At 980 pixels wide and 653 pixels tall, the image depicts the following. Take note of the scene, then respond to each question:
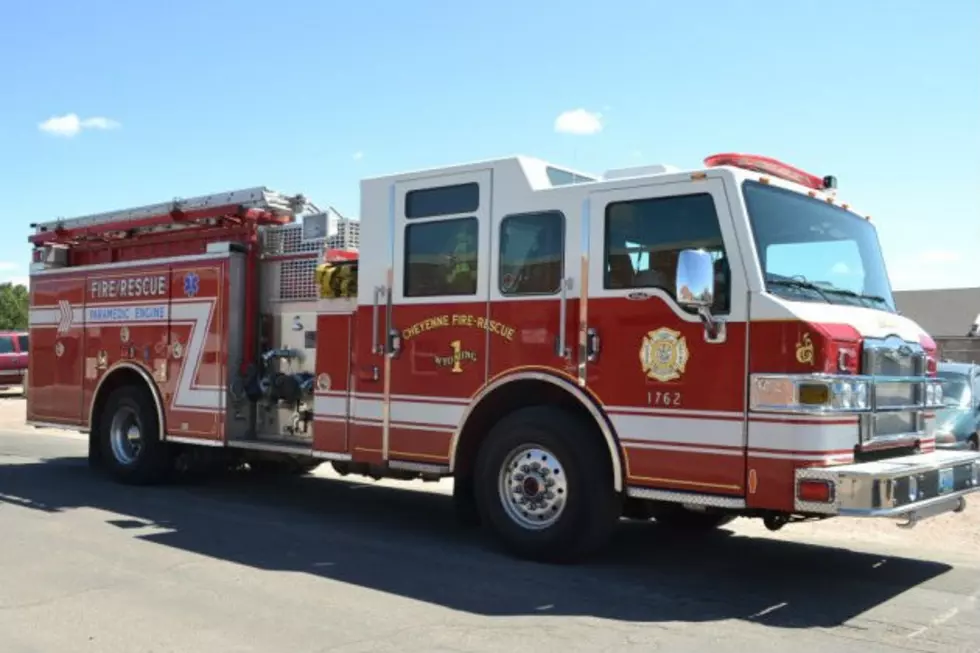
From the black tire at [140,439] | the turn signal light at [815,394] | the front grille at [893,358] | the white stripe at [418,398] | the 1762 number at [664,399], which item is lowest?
the black tire at [140,439]

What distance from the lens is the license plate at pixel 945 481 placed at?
245 inches

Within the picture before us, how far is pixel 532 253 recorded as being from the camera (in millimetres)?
7141

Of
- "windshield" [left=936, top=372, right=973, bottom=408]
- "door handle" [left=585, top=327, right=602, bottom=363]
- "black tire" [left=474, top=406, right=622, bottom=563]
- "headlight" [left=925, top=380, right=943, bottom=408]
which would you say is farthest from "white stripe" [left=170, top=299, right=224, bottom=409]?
"windshield" [left=936, top=372, right=973, bottom=408]

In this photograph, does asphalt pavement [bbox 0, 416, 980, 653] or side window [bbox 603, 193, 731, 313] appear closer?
asphalt pavement [bbox 0, 416, 980, 653]

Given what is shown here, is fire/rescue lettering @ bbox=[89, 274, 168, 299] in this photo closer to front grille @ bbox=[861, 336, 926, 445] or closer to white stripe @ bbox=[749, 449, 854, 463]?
white stripe @ bbox=[749, 449, 854, 463]

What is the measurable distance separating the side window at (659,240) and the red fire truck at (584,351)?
0.02 m

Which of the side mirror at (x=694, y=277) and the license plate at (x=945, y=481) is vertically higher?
the side mirror at (x=694, y=277)

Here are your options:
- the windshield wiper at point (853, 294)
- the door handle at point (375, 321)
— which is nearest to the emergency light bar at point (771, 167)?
the windshield wiper at point (853, 294)

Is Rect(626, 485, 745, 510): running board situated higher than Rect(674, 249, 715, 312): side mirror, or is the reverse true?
Rect(674, 249, 715, 312): side mirror

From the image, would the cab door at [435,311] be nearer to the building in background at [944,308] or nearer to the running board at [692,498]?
the running board at [692,498]

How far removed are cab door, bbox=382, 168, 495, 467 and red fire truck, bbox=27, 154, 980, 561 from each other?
2 centimetres

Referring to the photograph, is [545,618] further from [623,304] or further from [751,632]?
[623,304]

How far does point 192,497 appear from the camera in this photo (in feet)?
32.3

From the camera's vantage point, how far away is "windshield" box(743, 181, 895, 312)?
625 centimetres
